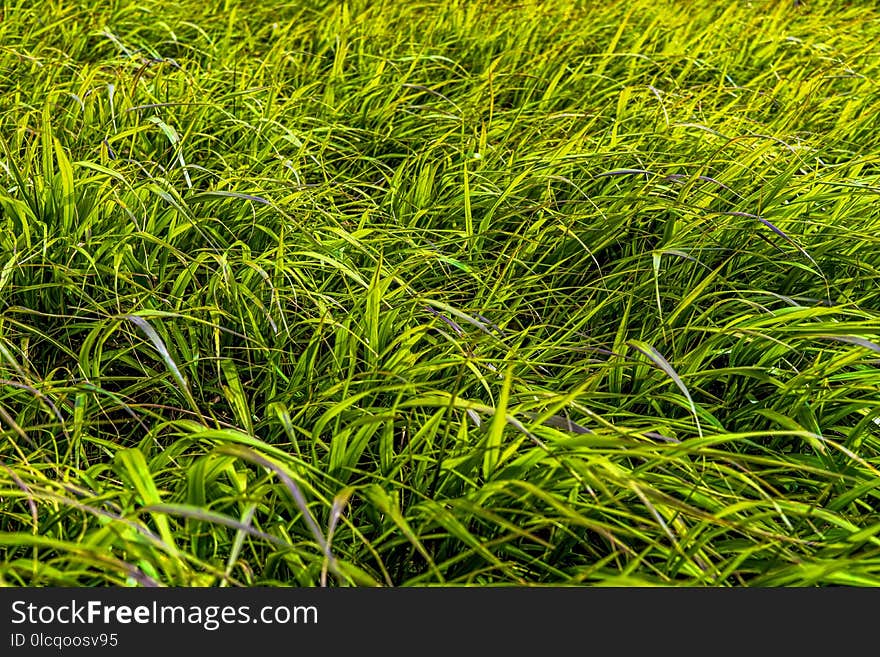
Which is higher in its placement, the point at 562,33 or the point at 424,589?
the point at 562,33

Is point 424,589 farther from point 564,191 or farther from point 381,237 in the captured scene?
point 564,191

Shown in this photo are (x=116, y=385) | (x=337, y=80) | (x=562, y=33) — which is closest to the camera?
(x=116, y=385)

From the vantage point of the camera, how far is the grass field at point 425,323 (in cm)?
130

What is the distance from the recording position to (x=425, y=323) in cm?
183

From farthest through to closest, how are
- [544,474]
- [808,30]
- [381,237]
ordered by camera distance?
1. [808,30]
2. [381,237]
3. [544,474]

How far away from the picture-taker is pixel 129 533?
1.19 m

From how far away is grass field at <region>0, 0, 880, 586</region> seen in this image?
130 centimetres

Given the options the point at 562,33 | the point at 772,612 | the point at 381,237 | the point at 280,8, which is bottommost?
the point at 772,612

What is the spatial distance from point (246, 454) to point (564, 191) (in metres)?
1.42

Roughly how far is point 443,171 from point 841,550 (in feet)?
5.12

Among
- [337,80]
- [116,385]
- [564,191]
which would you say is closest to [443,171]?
[564,191]

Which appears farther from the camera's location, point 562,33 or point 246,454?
point 562,33

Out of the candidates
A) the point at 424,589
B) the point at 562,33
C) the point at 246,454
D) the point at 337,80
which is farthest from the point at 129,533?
the point at 562,33

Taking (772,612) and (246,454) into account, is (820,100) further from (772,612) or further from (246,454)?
(246,454)
